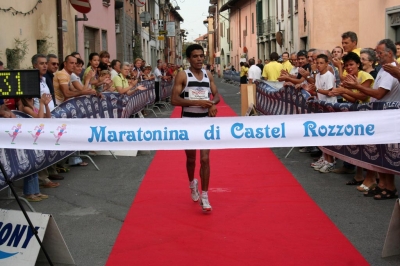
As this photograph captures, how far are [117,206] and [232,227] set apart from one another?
1.82m

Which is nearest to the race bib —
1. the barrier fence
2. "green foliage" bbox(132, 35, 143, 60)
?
"green foliage" bbox(132, 35, 143, 60)

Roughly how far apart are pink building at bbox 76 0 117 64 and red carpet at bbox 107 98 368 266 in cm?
1408

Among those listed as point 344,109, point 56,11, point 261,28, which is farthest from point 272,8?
point 344,109

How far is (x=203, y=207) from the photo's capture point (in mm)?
7613

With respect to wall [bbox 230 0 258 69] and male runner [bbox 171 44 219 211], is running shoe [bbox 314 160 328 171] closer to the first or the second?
male runner [bbox 171 44 219 211]

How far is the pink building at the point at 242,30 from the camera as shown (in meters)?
53.6

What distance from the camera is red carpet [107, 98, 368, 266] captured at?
234 inches

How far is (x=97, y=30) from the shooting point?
88.5 ft

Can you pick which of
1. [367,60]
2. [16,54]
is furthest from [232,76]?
[367,60]

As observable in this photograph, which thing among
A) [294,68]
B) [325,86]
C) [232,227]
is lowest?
[232,227]

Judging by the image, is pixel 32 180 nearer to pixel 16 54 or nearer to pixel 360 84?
pixel 360 84

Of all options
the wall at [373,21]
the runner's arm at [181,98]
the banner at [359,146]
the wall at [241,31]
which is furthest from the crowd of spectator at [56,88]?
the wall at [241,31]

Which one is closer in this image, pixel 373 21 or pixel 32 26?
pixel 32 26

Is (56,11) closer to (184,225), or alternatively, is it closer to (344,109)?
(344,109)
